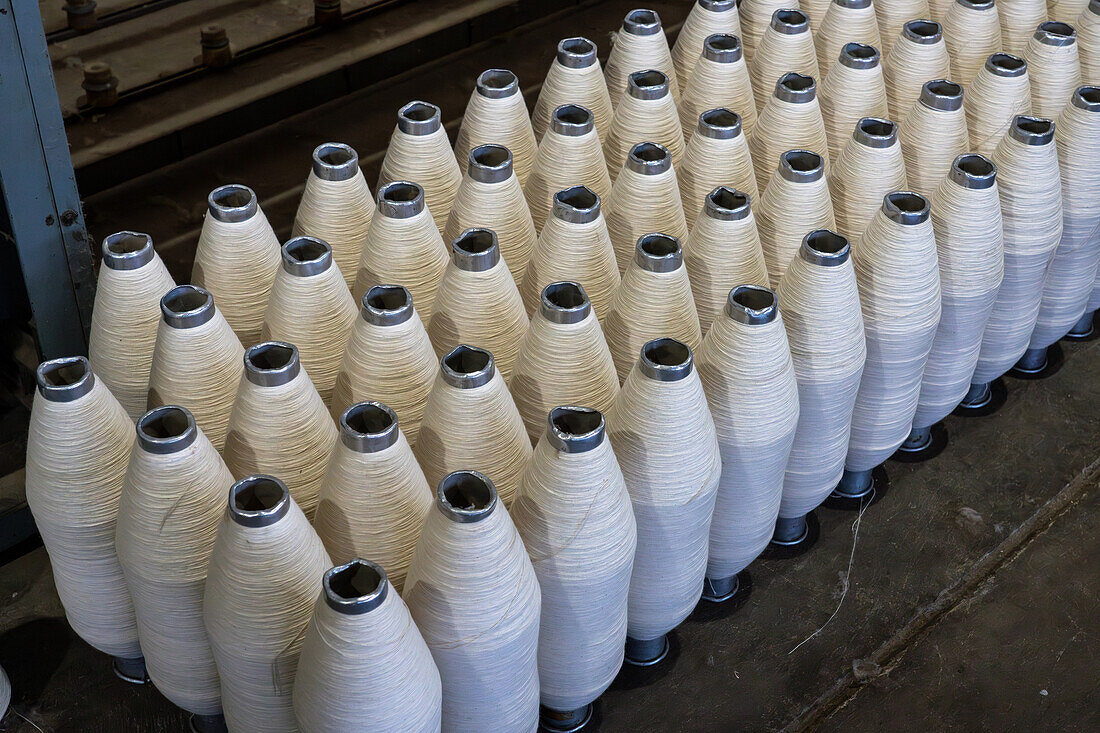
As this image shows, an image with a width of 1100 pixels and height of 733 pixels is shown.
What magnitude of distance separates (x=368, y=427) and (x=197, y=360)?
221mm

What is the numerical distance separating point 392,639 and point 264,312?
1.83 feet

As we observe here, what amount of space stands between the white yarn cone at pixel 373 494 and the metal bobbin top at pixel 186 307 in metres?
0.21

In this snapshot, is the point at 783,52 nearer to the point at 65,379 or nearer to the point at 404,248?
the point at 404,248

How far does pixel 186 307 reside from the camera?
1203 millimetres

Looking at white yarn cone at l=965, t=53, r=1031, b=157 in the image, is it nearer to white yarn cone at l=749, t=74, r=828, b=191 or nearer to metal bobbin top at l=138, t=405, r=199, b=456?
white yarn cone at l=749, t=74, r=828, b=191

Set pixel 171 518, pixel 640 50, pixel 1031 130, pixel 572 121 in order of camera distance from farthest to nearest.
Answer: pixel 640 50 → pixel 1031 130 → pixel 572 121 → pixel 171 518

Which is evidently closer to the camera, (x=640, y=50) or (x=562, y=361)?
(x=562, y=361)

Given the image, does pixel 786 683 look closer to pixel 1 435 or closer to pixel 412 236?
pixel 412 236

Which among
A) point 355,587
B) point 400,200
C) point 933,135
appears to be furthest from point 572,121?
point 355,587

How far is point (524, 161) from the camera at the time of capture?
1.58 m

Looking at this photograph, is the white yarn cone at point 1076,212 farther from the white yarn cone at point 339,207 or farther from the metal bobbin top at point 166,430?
the metal bobbin top at point 166,430

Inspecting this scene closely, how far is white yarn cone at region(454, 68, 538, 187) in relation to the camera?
154 centimetres

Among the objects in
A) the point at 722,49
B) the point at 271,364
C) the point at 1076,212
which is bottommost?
the point at 1076,212

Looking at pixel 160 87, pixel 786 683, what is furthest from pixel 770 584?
pixel 160 87
